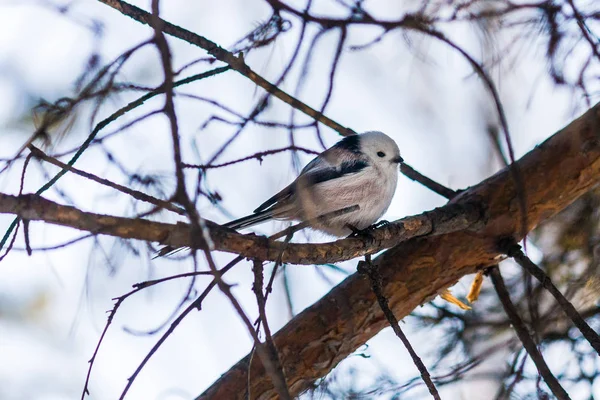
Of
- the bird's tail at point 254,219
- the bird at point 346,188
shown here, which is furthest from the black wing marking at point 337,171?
the bird's tail at point 254,219

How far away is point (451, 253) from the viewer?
2619 millimetres

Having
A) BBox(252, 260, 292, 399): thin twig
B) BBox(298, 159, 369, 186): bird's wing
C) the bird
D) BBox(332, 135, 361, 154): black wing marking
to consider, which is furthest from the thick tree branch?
BBox(332, 135, 361, 154): black wing marking

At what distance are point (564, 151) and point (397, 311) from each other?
31.7 inches

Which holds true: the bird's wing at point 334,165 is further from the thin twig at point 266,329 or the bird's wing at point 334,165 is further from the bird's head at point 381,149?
the thin twig at point 266,329

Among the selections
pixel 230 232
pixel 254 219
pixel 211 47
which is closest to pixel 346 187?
pixel 254 219

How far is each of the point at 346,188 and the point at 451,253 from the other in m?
0.47

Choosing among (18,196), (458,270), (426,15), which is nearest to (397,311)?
(458,270)

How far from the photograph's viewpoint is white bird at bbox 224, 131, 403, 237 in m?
2.66

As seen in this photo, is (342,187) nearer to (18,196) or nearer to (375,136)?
(375,136)

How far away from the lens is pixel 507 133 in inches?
61.7

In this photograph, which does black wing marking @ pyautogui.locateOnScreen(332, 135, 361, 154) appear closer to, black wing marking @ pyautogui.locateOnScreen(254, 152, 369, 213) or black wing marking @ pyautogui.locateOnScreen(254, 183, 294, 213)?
black wing marking @ pyautogui.locateOnScreen(254, 152, 369, 213)

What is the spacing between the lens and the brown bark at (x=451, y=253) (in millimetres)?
2453

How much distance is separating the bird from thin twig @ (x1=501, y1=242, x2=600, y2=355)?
0.52 meters

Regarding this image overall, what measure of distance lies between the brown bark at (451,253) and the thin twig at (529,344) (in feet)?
0.25
